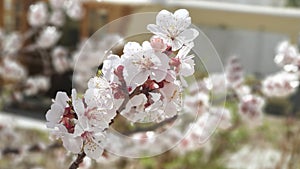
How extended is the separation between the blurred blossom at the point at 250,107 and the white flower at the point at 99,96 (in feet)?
5.17

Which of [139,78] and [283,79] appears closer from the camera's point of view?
[139,78]

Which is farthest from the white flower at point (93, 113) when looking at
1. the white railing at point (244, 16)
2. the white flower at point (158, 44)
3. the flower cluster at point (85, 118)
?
the white railing at point (244, 16)

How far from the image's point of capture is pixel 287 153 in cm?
330

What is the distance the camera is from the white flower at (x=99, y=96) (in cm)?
80

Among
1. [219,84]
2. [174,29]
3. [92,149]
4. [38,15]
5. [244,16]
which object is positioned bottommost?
[92,149]

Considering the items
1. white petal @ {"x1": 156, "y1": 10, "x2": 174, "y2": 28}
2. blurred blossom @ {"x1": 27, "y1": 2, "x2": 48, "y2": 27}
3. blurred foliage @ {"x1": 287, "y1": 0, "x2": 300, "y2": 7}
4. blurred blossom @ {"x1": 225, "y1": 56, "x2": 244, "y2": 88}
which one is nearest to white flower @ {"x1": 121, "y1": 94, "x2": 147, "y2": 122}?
white petal @ {"x1": 156, "y1": 10, "x2": 174, "y2": 28}

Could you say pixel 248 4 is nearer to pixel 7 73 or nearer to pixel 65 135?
pixel 7 73

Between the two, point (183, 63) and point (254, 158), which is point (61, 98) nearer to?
point (183, 63)

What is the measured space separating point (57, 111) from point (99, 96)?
0.07 m

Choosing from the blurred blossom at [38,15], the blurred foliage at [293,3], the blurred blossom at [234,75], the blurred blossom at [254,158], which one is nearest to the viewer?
the blurred blossom at [234,75]

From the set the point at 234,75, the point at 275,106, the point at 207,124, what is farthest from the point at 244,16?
the point at 207,124

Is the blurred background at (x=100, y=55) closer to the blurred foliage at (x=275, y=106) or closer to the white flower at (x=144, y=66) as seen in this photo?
the blurred foliage at (x=275, y=106)

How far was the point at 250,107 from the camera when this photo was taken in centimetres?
236

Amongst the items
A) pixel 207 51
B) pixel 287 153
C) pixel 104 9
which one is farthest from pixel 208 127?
pixel 104 9
